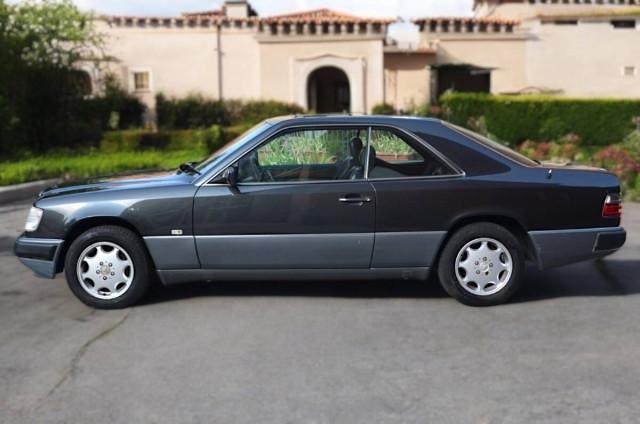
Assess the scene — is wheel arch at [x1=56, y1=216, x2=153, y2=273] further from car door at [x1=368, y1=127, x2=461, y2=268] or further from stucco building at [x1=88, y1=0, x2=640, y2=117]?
stucco building at [x1=88, y1=0, x2=640, y2=117]

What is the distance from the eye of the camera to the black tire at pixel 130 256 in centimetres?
546

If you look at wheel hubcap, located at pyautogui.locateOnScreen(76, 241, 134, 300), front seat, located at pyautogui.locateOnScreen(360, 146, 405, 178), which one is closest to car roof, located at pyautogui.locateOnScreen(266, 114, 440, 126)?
front seat, located at pyautogui.locateOnScreen(360, 146, 405, 178)

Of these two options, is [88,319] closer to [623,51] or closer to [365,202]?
[365,202]

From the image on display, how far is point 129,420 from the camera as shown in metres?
3.61

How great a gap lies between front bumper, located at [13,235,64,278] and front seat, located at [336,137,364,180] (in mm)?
2310

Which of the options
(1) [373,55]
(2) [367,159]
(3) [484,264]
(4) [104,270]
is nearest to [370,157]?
(2) [367,159]

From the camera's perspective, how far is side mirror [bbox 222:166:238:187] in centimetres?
543

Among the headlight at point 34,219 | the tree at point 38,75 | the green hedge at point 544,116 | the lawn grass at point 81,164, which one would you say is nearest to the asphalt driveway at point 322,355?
the headlight at point 34,219

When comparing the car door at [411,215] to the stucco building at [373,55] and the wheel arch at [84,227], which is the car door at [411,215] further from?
the stucco building at [373,55]

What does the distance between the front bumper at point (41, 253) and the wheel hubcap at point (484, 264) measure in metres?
3.22

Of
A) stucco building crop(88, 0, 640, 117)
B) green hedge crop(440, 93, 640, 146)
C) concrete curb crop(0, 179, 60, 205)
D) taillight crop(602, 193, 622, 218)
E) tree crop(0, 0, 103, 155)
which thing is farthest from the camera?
stucco building crop(88, 0, 640, 117)

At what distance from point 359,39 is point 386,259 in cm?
2384

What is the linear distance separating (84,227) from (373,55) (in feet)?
78.1

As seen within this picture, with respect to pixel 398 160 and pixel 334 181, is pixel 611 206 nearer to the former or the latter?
pixel 398 160
